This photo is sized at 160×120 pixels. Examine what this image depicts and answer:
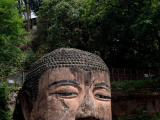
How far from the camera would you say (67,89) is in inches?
135

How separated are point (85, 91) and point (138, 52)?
13.7 meters

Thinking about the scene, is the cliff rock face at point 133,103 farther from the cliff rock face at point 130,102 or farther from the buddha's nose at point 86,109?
the buddha's nose at point 86,109

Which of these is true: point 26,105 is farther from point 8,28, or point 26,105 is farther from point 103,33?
point 103,33

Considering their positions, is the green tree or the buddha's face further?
the green tree

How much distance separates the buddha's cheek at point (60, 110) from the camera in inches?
129

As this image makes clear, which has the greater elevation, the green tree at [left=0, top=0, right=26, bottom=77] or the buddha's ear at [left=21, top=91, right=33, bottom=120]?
the green tree at [left=0, top=0, right=26, bottom=77]

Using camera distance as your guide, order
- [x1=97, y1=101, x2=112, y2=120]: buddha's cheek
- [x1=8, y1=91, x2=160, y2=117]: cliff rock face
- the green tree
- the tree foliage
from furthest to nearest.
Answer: the tree foliage < [x1=8, y1=91, x2=160, y2=117]: cliff rock face < the green tree < [x1=97, y1=101, x2=112, y2=120]: buddha's cheek

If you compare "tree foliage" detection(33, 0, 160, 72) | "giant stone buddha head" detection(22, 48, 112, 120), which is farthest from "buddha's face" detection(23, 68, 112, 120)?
"tree foliage" detection(33, 0, 160, 72)

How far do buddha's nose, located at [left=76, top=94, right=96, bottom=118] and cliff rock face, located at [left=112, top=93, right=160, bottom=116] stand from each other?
6972 millimetres

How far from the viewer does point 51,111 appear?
3.33 meters

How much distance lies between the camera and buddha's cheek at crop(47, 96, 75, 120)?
327 centimetres

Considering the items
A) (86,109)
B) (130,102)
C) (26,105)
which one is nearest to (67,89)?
(86,109)

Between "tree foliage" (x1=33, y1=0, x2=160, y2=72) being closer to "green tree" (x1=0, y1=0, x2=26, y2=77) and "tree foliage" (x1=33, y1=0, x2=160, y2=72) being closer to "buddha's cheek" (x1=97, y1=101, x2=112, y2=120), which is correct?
"green tree" (x1=0, y1=0, x2=26, y2=77)

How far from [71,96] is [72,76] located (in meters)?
0.37
